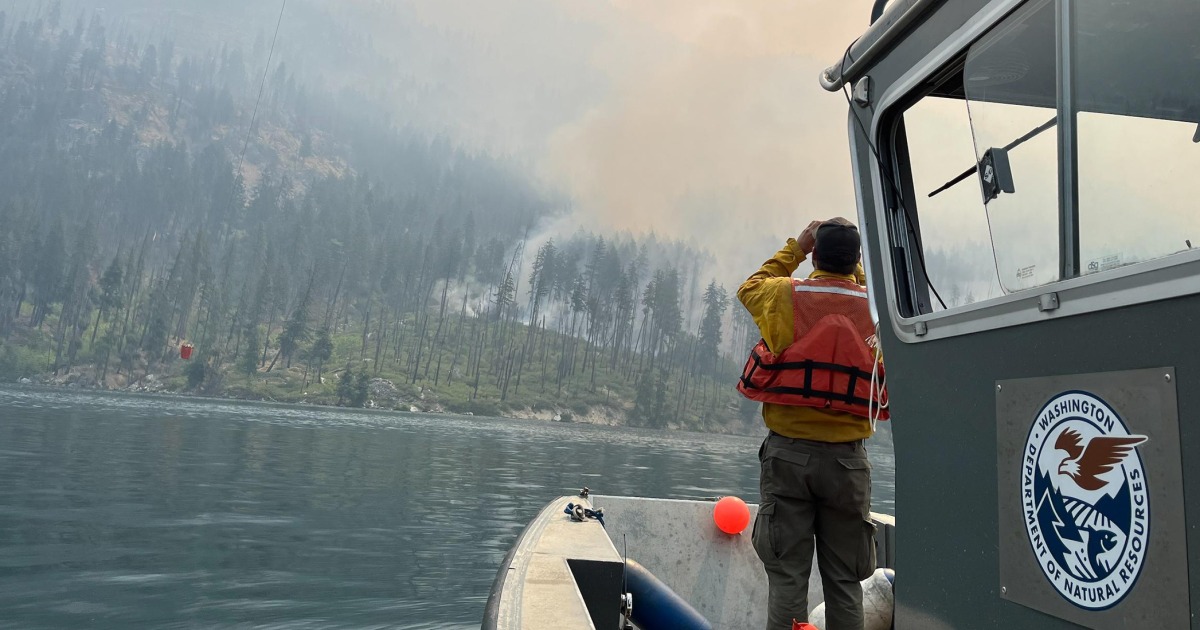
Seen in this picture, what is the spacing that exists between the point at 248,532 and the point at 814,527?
1330 cm

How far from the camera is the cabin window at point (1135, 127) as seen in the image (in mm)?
1828

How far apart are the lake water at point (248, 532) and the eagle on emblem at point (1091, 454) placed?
27.8 ft

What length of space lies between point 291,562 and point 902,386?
11.5 metres

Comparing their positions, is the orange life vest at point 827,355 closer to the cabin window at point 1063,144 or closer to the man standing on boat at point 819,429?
the man standing on boat at point 819,429

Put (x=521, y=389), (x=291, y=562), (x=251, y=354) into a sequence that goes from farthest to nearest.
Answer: (x=521, y=389)
(x=251, y=354)
(x=291, y=562)

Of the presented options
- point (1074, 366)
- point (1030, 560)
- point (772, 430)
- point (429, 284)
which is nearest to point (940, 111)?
point (1074, 366)

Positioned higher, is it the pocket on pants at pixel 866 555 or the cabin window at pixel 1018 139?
the cabin window at pixel 1018 139

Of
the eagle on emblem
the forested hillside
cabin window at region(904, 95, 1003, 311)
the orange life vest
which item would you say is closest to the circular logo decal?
the eagle on emblem

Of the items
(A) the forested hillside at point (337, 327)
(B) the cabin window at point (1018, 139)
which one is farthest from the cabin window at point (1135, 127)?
(A) the forested hillside at point (337, 327)

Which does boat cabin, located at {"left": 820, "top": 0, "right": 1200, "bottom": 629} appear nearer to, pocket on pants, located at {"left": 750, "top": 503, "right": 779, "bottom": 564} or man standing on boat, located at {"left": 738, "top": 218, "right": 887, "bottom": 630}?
man standing on boat, located at {"left": 738, "top": 218, "right": 887, "bottom": 630}

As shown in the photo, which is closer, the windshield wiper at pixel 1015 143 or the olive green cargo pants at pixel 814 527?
the windshield wiper at pixel 1015 143

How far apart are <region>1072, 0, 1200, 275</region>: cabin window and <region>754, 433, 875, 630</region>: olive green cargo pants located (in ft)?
6.16

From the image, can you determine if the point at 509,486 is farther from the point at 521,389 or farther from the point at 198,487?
the point at 521,389

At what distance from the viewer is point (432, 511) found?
19.1 m
